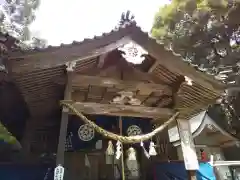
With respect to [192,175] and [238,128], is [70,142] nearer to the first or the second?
[192,175]

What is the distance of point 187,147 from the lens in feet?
20.5

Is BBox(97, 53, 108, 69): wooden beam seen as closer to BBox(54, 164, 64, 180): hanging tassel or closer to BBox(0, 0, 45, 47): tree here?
BBox(54, 164, 64, 180): hanging tassel

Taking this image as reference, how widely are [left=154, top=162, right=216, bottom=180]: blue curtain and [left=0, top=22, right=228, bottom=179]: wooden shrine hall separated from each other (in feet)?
6.35

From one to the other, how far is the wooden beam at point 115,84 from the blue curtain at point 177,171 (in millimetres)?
2863

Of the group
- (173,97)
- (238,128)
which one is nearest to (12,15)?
(173,97)

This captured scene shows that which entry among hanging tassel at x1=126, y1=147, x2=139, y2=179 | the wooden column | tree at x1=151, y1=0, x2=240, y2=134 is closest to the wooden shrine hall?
the wooden column

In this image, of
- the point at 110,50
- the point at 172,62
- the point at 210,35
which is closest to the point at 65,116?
the point at 110,50

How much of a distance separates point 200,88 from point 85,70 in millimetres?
3385

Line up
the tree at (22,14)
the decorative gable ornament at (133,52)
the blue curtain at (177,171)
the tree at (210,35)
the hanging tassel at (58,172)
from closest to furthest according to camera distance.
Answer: the hanging tassel at (58,172)
the decorative gable ornament at (133,52)
the blue curtain at (177,171)
the tree at (210,35)
the tree at (22,14)

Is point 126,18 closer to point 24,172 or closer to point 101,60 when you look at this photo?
point 101,60

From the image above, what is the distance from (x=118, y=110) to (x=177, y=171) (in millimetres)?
3567

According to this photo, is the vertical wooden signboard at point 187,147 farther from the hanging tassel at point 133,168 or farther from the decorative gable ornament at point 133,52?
the hanging tassel at point 133,168

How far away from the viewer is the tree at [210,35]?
14336mm

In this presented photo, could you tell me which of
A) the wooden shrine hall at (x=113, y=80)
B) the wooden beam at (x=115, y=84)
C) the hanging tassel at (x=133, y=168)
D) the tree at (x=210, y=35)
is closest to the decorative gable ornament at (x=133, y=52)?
the wooden shrine hall at (x=113, y=80)
